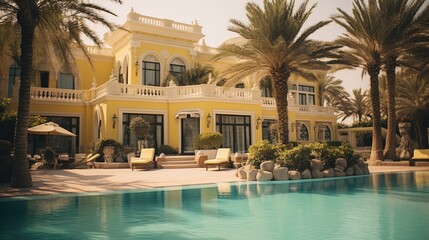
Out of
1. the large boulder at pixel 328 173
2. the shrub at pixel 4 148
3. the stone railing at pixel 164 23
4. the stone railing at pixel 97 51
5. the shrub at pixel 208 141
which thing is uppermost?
the stone railing at pixel 164 23

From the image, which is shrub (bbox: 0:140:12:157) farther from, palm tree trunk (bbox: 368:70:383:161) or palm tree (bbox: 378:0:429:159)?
palm tree trunk (bbox: 368:70:383:161)

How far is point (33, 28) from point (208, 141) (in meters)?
12.5

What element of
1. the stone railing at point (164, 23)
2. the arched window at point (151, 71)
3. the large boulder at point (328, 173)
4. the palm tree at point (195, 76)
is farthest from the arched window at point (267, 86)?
the large boulder at point (328, 173)

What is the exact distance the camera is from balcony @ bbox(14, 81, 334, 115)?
23.4 metres

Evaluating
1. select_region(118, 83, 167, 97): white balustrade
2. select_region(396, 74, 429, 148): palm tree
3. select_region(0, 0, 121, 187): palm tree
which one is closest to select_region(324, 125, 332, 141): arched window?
select_region(396, 74, 429, 148): palm tree

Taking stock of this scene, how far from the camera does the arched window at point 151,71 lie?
91.8 feet

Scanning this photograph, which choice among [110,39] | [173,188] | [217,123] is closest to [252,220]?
[173,188]

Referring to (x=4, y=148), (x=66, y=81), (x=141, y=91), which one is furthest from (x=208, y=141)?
(x=66, y=81)

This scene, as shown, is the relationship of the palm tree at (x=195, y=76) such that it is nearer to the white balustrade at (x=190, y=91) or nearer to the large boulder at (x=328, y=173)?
the white balustrade at (x=190, y=91)

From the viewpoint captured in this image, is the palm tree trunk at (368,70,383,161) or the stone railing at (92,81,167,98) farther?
the stone railing at (92,81,167,98)

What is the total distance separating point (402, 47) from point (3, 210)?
71.8 ft

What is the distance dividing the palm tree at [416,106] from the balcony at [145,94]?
15534mm

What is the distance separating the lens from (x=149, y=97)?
24.0 metres

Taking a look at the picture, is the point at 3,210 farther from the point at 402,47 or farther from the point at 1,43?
the point at 402,47
